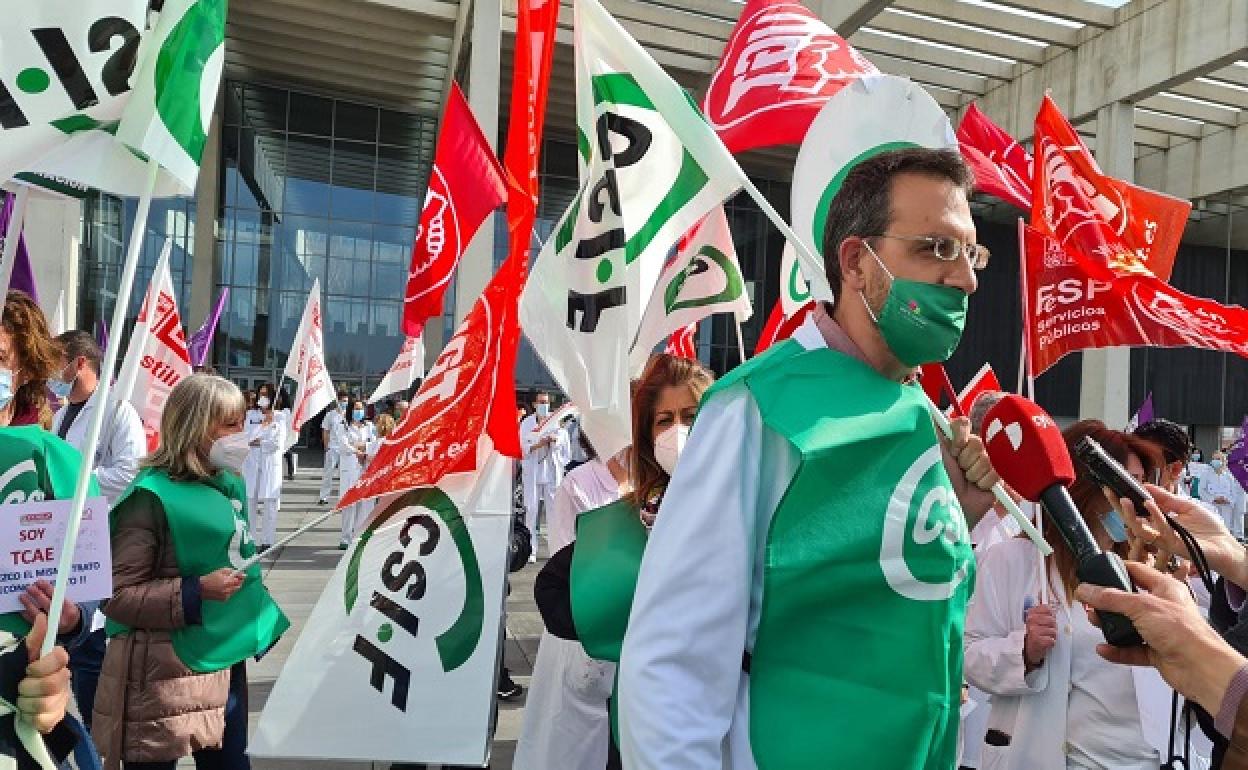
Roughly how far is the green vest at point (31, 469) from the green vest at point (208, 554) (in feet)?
1.81

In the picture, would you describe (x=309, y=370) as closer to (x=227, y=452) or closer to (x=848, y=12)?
(x=227, y=452)

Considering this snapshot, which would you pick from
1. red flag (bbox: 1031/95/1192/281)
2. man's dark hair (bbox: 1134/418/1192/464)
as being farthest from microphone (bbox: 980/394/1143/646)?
red flag (bbox: 1031/95/1192/281)

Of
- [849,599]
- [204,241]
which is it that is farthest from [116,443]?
[204,241]

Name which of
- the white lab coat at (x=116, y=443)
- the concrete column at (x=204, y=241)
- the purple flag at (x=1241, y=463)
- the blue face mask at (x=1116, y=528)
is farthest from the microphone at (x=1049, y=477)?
the concrete column at (x=204, y=241)

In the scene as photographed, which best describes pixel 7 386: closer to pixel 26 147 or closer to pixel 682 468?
pixel 26 147

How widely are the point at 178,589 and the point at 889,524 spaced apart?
2.59 meters

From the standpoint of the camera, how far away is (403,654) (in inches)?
139

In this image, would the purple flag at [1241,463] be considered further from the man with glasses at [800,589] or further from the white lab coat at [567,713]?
the man with glasses at [800,589]

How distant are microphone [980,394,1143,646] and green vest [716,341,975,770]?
0.73 ft

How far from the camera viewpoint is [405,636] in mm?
3535

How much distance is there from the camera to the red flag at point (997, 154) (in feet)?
20.3

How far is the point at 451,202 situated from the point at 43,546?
15.5 ft

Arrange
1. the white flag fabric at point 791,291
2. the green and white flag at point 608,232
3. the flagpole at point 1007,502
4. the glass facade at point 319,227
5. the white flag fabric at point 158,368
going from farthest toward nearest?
the glass facade at point 319,227, the white flag fabric at point 158,368, the white flag fabric at point 791,291, the green and white flag at point 608,232, the flagpole at point 1007,502

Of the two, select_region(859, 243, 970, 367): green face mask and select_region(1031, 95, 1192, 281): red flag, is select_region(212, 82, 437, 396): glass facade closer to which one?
select_region(1031, 95, 1192, 281): red flag
